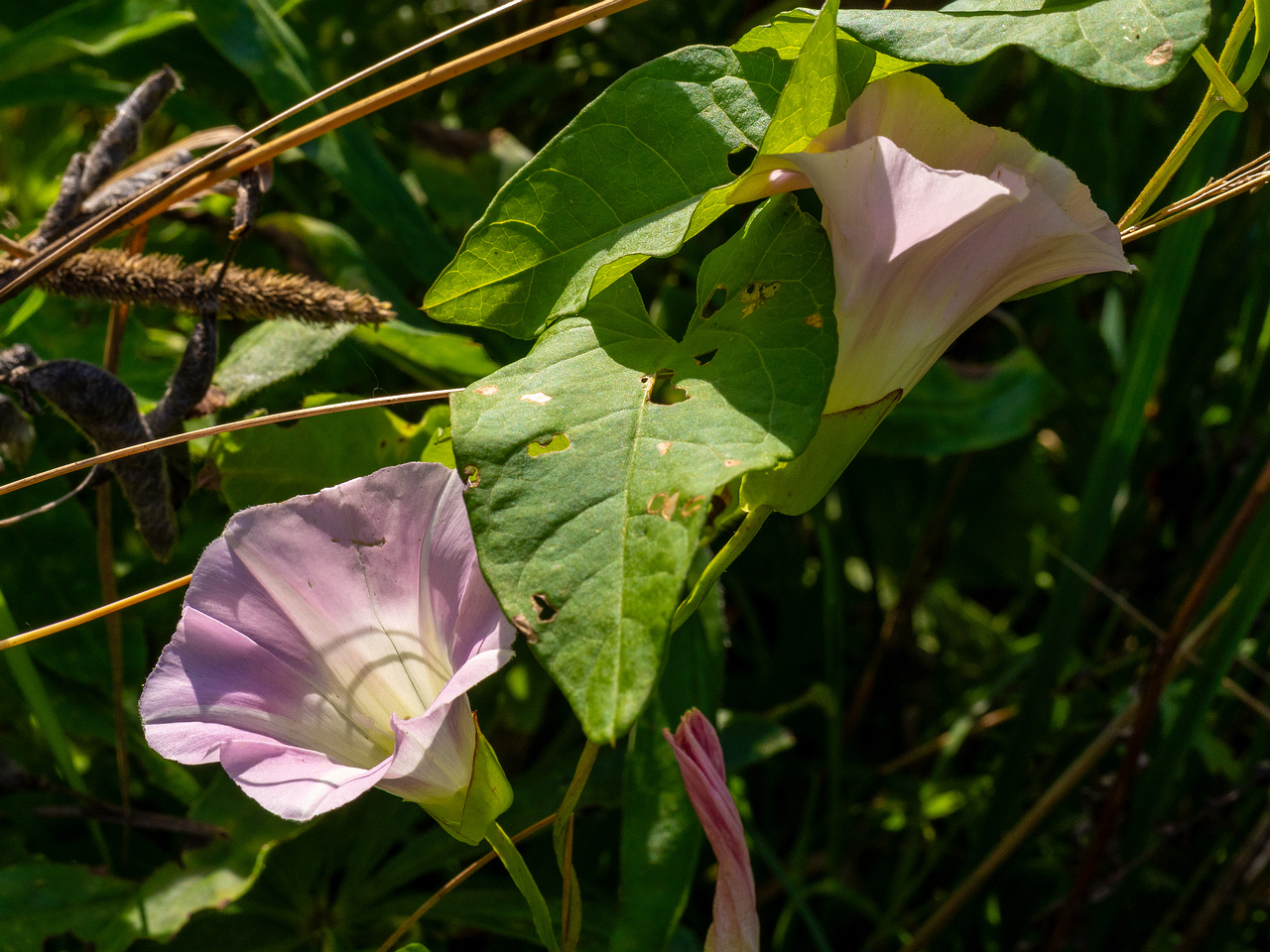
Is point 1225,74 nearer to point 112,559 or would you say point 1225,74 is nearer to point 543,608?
point 543,608

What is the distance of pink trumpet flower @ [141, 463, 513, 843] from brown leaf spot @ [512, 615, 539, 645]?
0.07 m

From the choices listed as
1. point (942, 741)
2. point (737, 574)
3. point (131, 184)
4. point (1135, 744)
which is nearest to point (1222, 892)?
point (1135, 744)

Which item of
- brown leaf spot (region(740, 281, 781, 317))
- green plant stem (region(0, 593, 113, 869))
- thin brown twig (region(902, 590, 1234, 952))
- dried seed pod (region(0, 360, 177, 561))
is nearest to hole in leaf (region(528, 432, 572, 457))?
brown leaf spot (region(740, 281, 781, 317))

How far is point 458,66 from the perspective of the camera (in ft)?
1.64

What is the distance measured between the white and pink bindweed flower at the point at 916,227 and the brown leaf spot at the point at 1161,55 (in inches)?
1.9

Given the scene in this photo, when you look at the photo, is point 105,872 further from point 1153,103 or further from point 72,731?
point 1153,103

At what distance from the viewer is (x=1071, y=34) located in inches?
14.5

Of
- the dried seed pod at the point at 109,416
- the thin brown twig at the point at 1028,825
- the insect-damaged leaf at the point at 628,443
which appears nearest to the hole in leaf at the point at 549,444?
the insect-damaged leaf at the point at 628,443

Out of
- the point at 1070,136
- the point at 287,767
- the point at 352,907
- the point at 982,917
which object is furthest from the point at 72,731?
the point at 1070,136

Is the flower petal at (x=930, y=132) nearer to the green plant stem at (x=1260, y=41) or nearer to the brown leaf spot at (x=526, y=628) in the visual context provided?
the green plant stem at (x=1260, y=41)

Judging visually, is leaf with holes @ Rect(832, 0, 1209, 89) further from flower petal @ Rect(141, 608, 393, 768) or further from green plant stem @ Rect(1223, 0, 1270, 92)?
flower petal @ Rect(141, 608, 393, 768)

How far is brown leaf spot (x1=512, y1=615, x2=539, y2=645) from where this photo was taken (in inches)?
12.5

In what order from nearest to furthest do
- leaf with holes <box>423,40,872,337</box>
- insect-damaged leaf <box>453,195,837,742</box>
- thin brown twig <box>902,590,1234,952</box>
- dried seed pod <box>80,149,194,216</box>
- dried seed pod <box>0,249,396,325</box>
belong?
insect-damaged leaf <box>453,195,837,742</box> → leaf with holes <box>423,40,872,337</box> → dried seed pod <box>0,249,396,325</box> → dried seed pod <box>80,149,194,216</box> → thin brown twig <box>902,590,1234,952</box>

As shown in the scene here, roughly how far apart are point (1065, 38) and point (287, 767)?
1.33 feet
